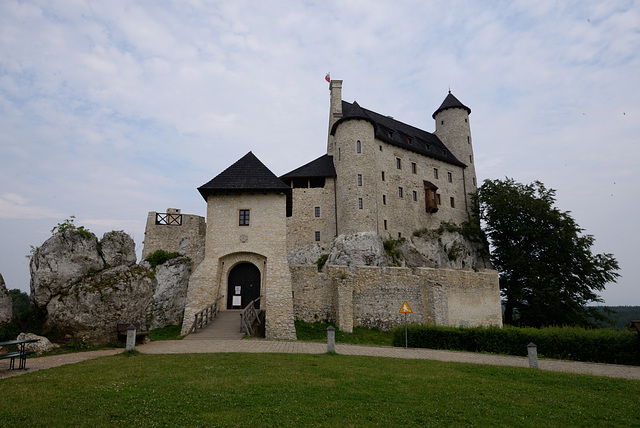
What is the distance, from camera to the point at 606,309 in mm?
32406

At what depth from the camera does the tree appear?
31.4 meters

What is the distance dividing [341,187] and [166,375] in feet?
91.9

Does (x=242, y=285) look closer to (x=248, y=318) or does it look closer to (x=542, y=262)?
(x=248, y=318)

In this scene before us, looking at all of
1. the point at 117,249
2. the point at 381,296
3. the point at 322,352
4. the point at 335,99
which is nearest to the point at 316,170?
the point at 335,99

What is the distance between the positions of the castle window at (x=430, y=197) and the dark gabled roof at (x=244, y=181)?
24.4m

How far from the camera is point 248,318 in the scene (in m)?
16.8

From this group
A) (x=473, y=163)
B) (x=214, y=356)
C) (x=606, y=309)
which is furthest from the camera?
(x=473, y=163)

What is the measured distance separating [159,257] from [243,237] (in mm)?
6856

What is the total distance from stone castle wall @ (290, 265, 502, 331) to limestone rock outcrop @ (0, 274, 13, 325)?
12.7 meters

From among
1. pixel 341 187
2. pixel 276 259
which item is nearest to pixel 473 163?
pixel 341 187

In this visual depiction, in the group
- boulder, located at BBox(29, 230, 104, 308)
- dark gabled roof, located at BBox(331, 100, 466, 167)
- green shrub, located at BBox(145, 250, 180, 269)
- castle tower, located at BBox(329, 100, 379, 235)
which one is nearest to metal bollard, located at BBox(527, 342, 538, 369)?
boulder, located at BBox(29, 230, 104, 308)

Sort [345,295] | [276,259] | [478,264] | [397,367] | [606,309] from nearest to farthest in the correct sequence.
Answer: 1. [397,367]
2. [276,259]
3. [345,295]
4. [606,309]
5. [478,264]

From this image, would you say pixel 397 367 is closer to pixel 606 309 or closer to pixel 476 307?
pixel 476 307

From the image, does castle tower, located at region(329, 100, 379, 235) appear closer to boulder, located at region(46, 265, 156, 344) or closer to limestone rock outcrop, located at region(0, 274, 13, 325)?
boulder, located at region(46, 265, 156, 344)
